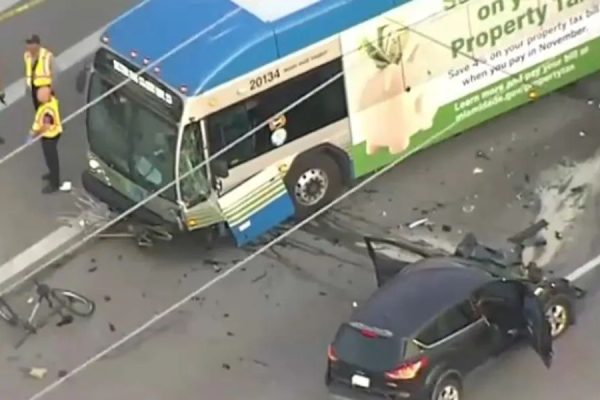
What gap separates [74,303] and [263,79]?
10.6ft

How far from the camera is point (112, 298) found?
1873cm

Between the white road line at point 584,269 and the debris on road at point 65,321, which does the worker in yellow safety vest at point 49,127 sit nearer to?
the debris on road at point 65,321

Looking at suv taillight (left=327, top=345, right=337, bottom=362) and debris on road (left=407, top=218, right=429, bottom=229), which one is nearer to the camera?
suv taillight (left=327, top=345, right=337, bottom=362)

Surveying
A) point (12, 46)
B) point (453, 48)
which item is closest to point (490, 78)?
point (453, 48)

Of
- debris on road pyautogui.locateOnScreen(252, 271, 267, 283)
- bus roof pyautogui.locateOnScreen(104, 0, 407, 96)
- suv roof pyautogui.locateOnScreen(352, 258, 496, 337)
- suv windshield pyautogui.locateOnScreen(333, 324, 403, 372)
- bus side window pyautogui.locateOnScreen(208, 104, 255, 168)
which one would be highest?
bus roof pyautogui.locateOnScreen(104, 0, 407, 96)

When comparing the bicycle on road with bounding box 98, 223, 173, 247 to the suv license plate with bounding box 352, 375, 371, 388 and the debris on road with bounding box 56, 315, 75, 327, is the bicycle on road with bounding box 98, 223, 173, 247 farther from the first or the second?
the suv license plate with bounding box 352, 375, 371, 388

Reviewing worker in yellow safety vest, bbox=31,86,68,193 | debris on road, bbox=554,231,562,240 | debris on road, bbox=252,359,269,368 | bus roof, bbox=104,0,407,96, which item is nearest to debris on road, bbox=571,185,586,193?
debris on road, bbox=554,231,562,240

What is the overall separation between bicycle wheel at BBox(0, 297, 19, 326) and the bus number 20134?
3.59 meters

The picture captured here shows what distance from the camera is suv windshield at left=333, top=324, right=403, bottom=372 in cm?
1584

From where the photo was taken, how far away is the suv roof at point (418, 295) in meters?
16.1

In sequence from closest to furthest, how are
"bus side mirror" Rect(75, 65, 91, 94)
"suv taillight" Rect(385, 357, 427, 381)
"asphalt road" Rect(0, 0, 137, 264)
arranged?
"suv taillight" Rect(385, 357, 427, 381)
"asphalt road" Rect(0, 0, 137, 264)
"bus side mirror" Rect(75, 65, 91, 94)

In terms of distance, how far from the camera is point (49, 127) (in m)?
19.9

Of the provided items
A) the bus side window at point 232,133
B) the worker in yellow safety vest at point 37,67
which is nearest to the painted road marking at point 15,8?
the worker in yellow safety vest at point 37,67

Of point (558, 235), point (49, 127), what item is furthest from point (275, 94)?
point (558, 235)
